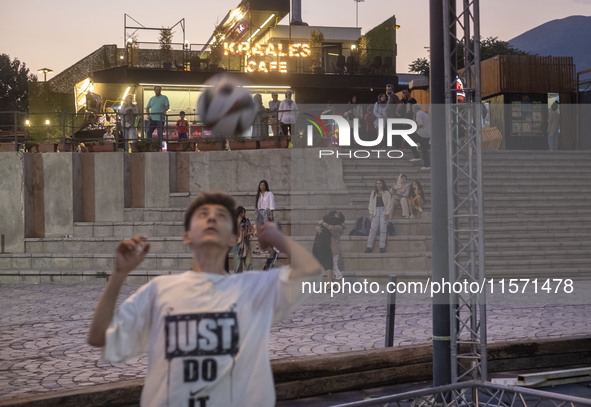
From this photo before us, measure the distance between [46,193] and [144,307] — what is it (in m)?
18.1

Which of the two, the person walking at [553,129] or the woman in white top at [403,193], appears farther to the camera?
the person walking at [553,129]

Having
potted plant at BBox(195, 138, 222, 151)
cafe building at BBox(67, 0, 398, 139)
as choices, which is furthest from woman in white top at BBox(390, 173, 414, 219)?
cafe building at BBox(67, 0, 398, 139)

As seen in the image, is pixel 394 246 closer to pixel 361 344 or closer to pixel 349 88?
pixel 361 344

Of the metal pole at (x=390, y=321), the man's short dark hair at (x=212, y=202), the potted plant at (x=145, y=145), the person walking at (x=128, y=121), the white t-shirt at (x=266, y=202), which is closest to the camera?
the man's short dark hair at (x=212, y=202)

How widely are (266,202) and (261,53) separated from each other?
1665cm

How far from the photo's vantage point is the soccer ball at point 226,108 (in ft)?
16.5

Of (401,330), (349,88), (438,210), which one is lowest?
(401,330)

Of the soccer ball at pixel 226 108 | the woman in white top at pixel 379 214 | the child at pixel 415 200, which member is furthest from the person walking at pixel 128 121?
the soccer ball at pixel 226 108

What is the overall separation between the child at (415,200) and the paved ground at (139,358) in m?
4.54

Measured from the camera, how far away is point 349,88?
109 feet

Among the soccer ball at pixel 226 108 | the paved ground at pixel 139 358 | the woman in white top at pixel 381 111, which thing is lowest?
the paved ground at pixel 139 358

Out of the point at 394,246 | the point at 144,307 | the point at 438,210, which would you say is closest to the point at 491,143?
the point at 394,246

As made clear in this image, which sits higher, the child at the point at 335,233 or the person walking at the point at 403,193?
the person walking at the point at 403,193

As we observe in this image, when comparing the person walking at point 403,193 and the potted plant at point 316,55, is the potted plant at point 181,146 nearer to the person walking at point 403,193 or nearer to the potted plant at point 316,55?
the person walking at point 403,193
